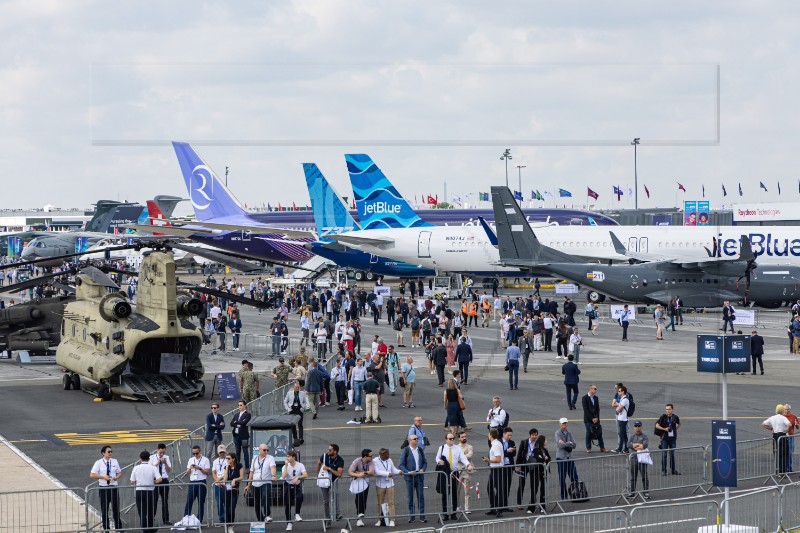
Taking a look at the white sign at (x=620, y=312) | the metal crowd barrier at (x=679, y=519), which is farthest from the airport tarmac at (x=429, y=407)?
the metal crowd barrier at (x=679, y=519)

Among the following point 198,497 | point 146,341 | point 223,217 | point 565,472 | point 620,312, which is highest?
point 223,217

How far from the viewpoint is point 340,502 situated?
17.6m

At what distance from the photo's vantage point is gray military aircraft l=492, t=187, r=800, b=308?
49.7m

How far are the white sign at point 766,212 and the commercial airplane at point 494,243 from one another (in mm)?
47041

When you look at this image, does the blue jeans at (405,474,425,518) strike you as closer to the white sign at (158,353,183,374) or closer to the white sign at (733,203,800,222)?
the white sign at (158,353,183,374)

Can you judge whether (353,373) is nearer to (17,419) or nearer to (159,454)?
(17,419)

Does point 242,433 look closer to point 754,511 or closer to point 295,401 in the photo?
point 295,401

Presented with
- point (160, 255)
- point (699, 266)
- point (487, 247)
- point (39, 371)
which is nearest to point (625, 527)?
point (160, 255)

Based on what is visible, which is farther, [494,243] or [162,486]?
[494,243]

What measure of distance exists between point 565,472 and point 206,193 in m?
59.4

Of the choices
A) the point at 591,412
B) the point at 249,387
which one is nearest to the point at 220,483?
the point at 591,412

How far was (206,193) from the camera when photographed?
7481 centimetres

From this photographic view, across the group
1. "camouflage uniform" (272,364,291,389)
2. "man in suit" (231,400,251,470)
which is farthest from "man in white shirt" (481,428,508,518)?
"camouflage uniform" (272,364,291,389)

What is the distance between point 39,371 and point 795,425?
2435 centimetres
